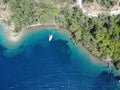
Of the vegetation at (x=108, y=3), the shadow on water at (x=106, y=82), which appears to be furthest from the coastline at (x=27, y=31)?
the vegetation at (x=108, y=3)

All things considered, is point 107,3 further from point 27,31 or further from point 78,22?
point 27,31

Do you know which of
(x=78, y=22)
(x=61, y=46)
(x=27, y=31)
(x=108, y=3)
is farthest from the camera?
(x=27, y=31)

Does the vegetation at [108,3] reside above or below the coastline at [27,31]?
above

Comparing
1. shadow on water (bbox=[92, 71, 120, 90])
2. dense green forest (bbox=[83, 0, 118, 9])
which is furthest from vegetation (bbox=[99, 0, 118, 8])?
shadow on water (bbox=[92, 71, 120, 90])

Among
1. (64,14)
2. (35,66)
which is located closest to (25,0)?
(64,14)

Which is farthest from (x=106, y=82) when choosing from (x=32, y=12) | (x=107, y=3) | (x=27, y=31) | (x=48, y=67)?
(x=32, y=12)

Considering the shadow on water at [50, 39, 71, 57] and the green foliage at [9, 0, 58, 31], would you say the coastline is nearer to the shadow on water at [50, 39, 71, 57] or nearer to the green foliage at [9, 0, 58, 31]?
the green foliage at [9, 0, 58, 31]

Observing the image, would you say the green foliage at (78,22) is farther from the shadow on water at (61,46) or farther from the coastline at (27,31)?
the shadow on water at (61,46)
